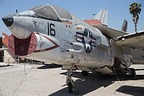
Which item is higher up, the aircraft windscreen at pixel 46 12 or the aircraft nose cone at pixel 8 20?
the aircraft windscreen at pixel 46 12

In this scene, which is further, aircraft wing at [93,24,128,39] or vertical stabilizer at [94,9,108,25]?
vertical stabilizer at [94,9,108,25]

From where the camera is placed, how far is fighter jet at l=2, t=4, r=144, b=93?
6555 mm

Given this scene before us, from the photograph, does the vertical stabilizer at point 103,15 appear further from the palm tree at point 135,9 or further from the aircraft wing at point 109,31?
the palm tree at point 135,9

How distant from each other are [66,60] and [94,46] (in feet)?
6.43

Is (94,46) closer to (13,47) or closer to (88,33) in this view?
(88,33)

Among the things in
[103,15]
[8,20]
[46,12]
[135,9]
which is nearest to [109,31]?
[46,12]

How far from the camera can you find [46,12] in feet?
24.2

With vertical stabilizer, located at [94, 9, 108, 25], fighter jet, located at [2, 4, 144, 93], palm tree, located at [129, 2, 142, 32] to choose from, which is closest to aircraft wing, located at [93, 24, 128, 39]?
fighter jet, located at [2, 4, 144, 93]

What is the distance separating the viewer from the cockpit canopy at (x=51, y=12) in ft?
23.5

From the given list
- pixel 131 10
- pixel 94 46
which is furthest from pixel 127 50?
pixel 131 10

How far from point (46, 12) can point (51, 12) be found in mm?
240

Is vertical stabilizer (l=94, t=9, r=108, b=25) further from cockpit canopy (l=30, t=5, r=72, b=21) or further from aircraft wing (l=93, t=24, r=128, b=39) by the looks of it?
cockpit canopy (l=30, t=5, r=72, b=21)

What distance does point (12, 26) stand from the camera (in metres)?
6.24

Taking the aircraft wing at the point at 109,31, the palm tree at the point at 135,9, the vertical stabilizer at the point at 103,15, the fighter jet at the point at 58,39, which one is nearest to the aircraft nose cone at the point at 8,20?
the fighter jet at the point at 58,39
